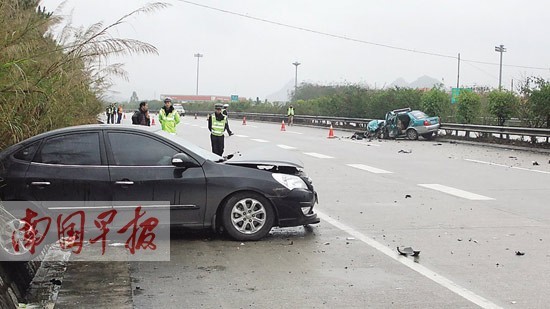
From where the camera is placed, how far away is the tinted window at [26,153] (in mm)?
7305

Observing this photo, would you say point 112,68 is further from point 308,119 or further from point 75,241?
point 308,119

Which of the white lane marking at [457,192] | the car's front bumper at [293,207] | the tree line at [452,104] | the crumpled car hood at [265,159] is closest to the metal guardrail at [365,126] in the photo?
the tree line at [452,104]

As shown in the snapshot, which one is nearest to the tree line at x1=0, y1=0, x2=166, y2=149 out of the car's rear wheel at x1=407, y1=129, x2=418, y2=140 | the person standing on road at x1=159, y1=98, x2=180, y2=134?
the person standing on road at x1=159, y1=98, x2=180, y2=134

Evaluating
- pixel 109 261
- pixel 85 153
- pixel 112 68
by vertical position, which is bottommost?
pixel 109 261

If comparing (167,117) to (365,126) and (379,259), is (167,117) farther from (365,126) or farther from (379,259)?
(365,126)

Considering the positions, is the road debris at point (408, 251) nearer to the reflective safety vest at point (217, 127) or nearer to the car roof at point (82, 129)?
the car roof at point (82, 129)

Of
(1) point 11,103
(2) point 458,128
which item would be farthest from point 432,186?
(2) point 458,128

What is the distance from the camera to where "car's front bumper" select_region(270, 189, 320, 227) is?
7812 millimetres

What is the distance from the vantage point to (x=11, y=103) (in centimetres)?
657

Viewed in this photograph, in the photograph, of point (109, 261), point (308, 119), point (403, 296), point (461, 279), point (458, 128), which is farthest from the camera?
point (308, 119)

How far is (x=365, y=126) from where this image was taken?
138ft

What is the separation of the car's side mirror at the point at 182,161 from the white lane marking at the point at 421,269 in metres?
2.39

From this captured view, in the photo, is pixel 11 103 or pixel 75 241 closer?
pixel 11 103

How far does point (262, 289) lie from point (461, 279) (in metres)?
2.02
